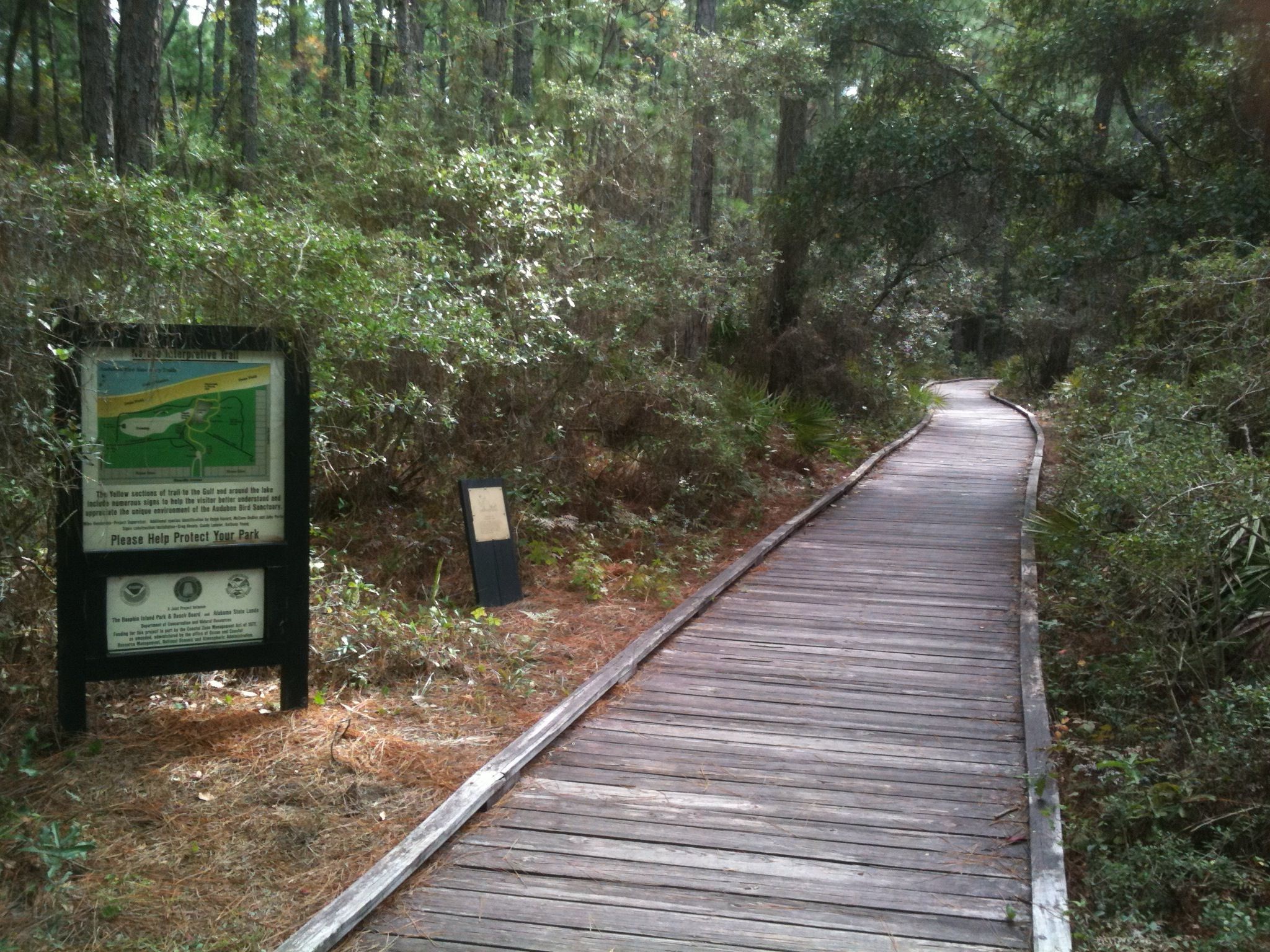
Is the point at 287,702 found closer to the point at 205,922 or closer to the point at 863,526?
the point at 205,922

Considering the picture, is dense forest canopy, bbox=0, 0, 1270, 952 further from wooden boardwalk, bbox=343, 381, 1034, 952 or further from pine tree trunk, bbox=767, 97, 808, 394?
wooden boardwalk, bbox=343, 381, 1034, 952

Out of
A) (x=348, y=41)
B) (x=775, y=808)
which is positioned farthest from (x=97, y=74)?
(x=348, y=41)

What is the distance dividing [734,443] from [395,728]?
7871mm

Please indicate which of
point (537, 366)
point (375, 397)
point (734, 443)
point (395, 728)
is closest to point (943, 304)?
point (734, 443)

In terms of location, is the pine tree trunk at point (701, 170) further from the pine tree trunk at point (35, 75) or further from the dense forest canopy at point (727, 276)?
the pine tree trunk at point (35, 75)

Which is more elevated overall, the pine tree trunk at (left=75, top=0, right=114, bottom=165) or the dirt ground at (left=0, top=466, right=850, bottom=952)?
the pine tree trunk at (left=75, top=0, right=114, bottom=165)

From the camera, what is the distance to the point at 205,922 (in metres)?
3.53

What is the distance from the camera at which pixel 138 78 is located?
9.91 meters

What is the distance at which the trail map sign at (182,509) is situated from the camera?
15.7 feet

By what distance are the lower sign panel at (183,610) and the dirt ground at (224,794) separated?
1.25 feet

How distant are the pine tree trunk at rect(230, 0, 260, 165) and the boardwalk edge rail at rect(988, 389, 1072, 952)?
941 centimetres

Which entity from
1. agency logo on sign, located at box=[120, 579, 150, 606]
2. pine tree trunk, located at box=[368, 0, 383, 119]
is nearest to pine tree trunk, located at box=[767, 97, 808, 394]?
pine tree trunk, located at box=[368, 0, 383, 119]

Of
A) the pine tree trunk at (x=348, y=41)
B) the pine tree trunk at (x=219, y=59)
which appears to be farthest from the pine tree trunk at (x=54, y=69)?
the pine tree trunk at (x=219, y=59)

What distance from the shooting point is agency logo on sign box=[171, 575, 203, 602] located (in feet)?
16.9
